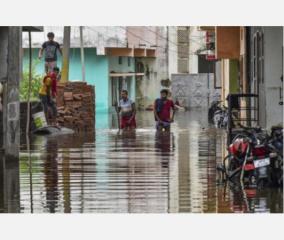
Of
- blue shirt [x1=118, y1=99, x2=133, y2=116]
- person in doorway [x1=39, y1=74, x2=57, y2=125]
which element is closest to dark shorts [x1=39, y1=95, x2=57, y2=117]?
person in doorway [x1=39, y1=74, x2=57, y2=125]

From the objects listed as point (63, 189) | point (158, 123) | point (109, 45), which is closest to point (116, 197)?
point (63, 189)

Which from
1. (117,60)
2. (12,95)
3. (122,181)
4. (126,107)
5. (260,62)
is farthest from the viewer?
(117,60)

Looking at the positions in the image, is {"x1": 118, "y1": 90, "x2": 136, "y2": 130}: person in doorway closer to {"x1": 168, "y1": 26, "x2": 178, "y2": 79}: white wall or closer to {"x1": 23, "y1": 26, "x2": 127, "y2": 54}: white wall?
{"x1": 23, "y1": 26, "x2": 127, "y2": 54}: white wall

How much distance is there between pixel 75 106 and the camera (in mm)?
29109

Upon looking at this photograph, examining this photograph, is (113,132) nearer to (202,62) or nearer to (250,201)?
(250,201)

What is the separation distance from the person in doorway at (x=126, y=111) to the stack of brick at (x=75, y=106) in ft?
3.97

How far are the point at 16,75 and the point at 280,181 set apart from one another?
561 cm

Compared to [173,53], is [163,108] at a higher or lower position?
lower

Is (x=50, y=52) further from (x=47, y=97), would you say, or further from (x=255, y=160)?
(x=255, y=160)

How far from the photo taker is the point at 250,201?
1196 cm

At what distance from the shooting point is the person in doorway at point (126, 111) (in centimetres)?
2661

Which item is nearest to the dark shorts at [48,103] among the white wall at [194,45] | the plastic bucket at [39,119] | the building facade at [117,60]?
the plastic bucket at [39,119]

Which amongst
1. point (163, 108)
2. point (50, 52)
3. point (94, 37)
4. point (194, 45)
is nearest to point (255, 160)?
point (163, 108)

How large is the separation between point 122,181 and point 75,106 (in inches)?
592
